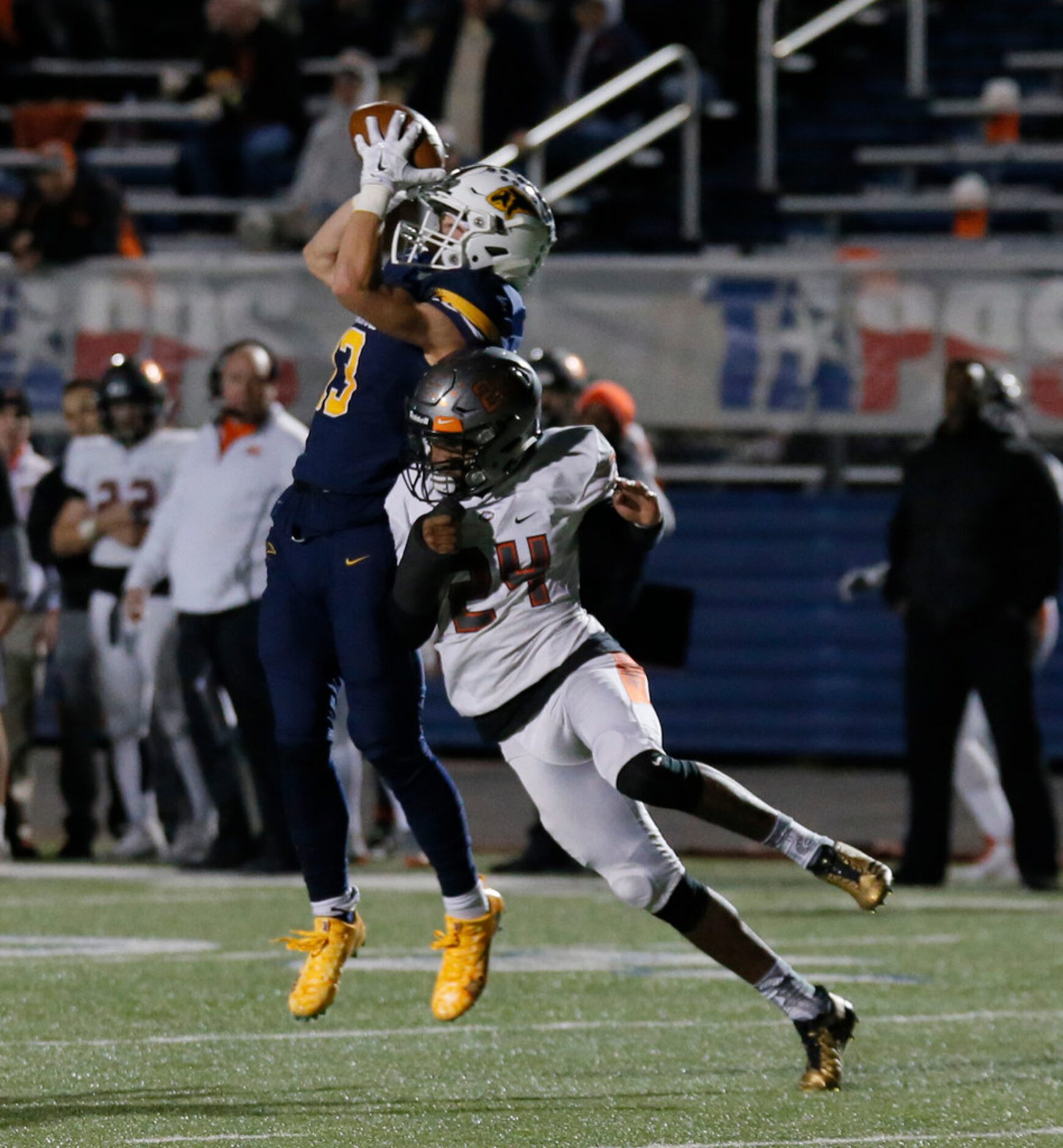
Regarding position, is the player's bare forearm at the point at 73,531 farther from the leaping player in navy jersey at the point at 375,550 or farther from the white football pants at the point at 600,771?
the white football pants at the point at 600,771

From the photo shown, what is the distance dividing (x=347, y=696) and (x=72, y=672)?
201 inches

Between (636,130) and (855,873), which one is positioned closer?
(855,873)

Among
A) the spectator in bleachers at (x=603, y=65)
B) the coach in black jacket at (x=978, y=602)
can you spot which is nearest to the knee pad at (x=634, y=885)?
the coach in black jacket at (x=978, y=602)

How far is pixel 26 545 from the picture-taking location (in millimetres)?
10617

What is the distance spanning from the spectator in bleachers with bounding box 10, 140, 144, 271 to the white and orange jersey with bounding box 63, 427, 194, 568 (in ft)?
10.1

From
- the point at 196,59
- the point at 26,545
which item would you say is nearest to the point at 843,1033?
the point at 26,545

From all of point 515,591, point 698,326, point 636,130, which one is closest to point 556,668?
point 515,591

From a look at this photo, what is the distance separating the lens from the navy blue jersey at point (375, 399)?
20.7 feet

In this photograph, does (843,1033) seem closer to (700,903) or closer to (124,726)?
(700,903)

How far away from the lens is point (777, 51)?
17.0 m

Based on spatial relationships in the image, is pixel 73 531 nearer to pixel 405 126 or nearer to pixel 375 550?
pixel 375 550

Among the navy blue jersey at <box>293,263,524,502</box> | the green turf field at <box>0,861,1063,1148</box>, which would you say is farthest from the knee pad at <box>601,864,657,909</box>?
the navy blue jersey at <box>293,263,524,502</box>

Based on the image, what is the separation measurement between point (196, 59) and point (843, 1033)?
1573 centimetres

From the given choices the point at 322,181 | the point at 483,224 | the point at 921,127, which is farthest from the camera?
the point at 921,127
